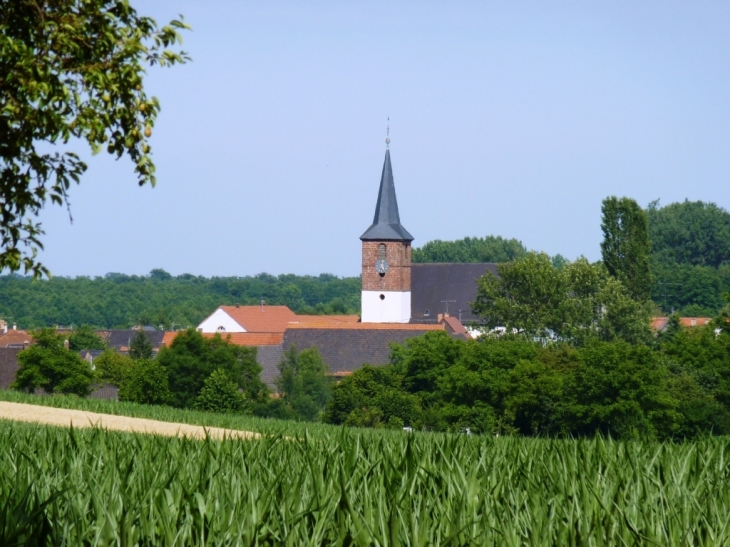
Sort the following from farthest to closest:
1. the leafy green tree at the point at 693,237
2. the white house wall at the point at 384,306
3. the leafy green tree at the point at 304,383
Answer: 1. the leafy green tree at the point at 693,237
2. the white house wall at the point at 384,306
3. the leafy green tree at the point at 304,383

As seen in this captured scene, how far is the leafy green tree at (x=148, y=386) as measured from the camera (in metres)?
56.6

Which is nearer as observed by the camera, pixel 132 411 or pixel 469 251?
pixel 132 411

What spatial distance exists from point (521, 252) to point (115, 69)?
15347 cm

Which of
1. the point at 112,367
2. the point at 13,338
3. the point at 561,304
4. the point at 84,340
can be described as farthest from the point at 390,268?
the point at 13,338

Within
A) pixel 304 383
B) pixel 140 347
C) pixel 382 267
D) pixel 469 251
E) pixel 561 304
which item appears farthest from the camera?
pixel 469 251

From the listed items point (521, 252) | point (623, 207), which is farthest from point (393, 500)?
point (521, 252)

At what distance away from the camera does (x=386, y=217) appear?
94.0 metres

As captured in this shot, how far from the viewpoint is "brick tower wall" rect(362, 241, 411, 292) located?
9362cm

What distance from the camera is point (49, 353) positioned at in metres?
55.9

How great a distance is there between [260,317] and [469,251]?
172ft

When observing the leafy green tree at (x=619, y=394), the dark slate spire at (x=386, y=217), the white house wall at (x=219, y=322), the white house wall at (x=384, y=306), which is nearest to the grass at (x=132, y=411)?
the leafy green tree at (x=619, y=394)

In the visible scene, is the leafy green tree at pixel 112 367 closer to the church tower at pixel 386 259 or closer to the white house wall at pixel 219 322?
the church tower at pixel 386 259

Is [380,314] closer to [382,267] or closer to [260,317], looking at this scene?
[382,267]

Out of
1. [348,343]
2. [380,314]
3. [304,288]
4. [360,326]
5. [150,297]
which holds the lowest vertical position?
Answer: [348,343]
